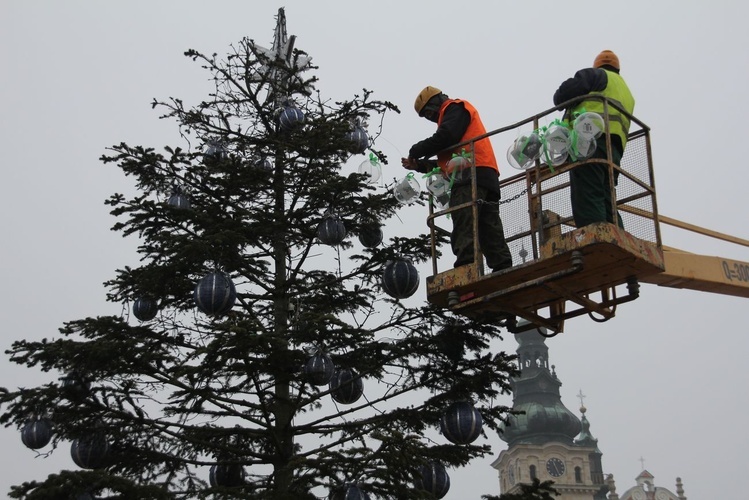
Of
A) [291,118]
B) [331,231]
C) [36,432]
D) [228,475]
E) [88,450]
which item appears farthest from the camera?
[291,118]

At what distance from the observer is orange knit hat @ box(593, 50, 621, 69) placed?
38.3ft

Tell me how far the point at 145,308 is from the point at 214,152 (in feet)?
7.82

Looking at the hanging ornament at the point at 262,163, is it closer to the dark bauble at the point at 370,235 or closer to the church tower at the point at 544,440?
the dark bauble at the point at 370,235

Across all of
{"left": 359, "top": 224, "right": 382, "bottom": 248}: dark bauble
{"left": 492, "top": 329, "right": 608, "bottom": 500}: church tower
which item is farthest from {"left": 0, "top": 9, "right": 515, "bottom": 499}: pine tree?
{"left": 492, "top": 329, "right": 608, "bottom": 500}: church tower

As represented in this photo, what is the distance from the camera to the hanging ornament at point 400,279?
12.4 metres

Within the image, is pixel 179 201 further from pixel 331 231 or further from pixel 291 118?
pixel 331 231

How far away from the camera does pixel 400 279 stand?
12.4m

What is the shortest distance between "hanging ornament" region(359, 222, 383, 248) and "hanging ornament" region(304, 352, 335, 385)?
2469 mm

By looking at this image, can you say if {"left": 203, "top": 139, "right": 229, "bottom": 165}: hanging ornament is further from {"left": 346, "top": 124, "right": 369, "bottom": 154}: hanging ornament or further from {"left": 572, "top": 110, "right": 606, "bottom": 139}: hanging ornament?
{"left": 572, "top": 110, "right": 606, "bottom": 139}: hanging ornament

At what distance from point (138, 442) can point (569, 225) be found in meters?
5.78

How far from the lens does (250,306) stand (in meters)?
14.1

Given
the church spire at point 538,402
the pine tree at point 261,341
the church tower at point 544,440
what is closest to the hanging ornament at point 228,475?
the pine tree at point 261,341

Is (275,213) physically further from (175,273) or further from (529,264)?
(529,264)

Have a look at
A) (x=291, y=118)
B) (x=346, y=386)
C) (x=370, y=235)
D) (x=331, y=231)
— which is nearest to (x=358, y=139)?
(x=291, y=118)
